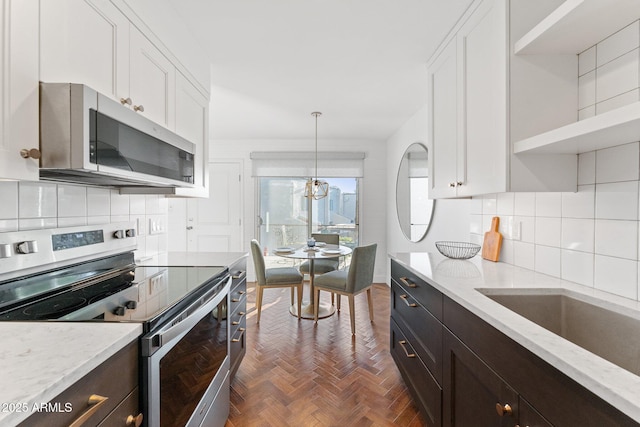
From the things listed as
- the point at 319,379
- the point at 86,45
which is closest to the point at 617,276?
the point at 319,379

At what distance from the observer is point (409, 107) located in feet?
10.6

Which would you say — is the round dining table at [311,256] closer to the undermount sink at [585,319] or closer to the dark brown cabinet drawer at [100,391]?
the undermount sink at [585,319]

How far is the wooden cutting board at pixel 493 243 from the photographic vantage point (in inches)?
71.2

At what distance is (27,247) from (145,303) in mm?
498

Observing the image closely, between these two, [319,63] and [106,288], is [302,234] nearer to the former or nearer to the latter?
[319,63]

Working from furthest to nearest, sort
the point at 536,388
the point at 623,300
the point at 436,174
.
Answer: the point at 436,174, the point at 623,300, the point at 536,388

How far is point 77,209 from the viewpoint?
4.49 feet

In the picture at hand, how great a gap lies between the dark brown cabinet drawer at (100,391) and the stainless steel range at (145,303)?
0.14 feet

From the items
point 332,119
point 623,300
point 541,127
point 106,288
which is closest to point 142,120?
point 106,288

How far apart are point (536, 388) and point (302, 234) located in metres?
4.10

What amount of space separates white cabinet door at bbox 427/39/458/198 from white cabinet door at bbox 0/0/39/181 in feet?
6.27

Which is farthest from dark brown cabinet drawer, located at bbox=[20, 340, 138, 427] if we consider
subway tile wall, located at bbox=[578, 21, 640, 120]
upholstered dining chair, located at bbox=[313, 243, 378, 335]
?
upholstered dining chair, located at bbox=[313, 243, 378, 335]

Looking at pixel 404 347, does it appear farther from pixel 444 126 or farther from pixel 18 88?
pixel 18 88

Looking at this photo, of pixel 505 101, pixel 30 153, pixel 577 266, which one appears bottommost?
pixel 577 266
